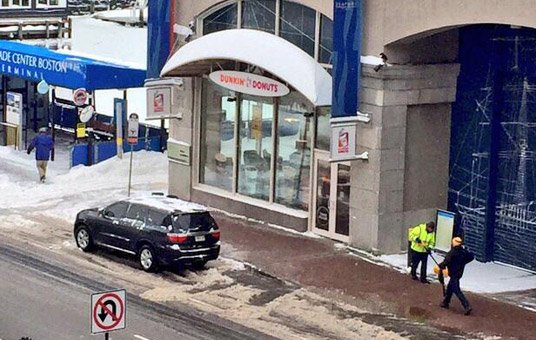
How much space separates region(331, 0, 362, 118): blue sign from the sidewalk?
10.4ft

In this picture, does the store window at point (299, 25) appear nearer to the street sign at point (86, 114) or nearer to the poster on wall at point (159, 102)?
the poster on wall at point (159, 102)

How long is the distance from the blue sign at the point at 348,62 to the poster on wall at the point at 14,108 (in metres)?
15.7

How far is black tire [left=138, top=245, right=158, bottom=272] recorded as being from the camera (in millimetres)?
25094

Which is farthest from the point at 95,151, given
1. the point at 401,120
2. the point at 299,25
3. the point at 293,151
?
the point at 401,120

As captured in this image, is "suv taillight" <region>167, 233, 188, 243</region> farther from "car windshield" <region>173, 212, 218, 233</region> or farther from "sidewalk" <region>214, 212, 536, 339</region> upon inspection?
"sidewalk" <region>214, 212, 536, 339</region>

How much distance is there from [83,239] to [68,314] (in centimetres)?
484

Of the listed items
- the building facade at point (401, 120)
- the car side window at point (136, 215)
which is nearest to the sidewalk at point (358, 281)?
the building facade at point (401, 120)

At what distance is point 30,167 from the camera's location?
122ft

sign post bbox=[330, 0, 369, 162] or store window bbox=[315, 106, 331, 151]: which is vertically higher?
sign post bbox=[330, 0, 369, 162]

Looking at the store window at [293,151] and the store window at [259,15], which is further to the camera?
the store window at [259,15]

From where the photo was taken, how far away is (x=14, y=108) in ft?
132

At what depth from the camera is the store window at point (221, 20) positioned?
3108cm

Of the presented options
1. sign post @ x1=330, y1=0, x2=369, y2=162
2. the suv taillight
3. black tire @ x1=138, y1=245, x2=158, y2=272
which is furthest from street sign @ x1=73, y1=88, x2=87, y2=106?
the suv taillight

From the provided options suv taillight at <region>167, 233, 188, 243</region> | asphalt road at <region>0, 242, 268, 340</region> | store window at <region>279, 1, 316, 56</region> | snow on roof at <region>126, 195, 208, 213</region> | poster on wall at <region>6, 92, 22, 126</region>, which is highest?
store window at <region>279, 1, 316, 56</region>
